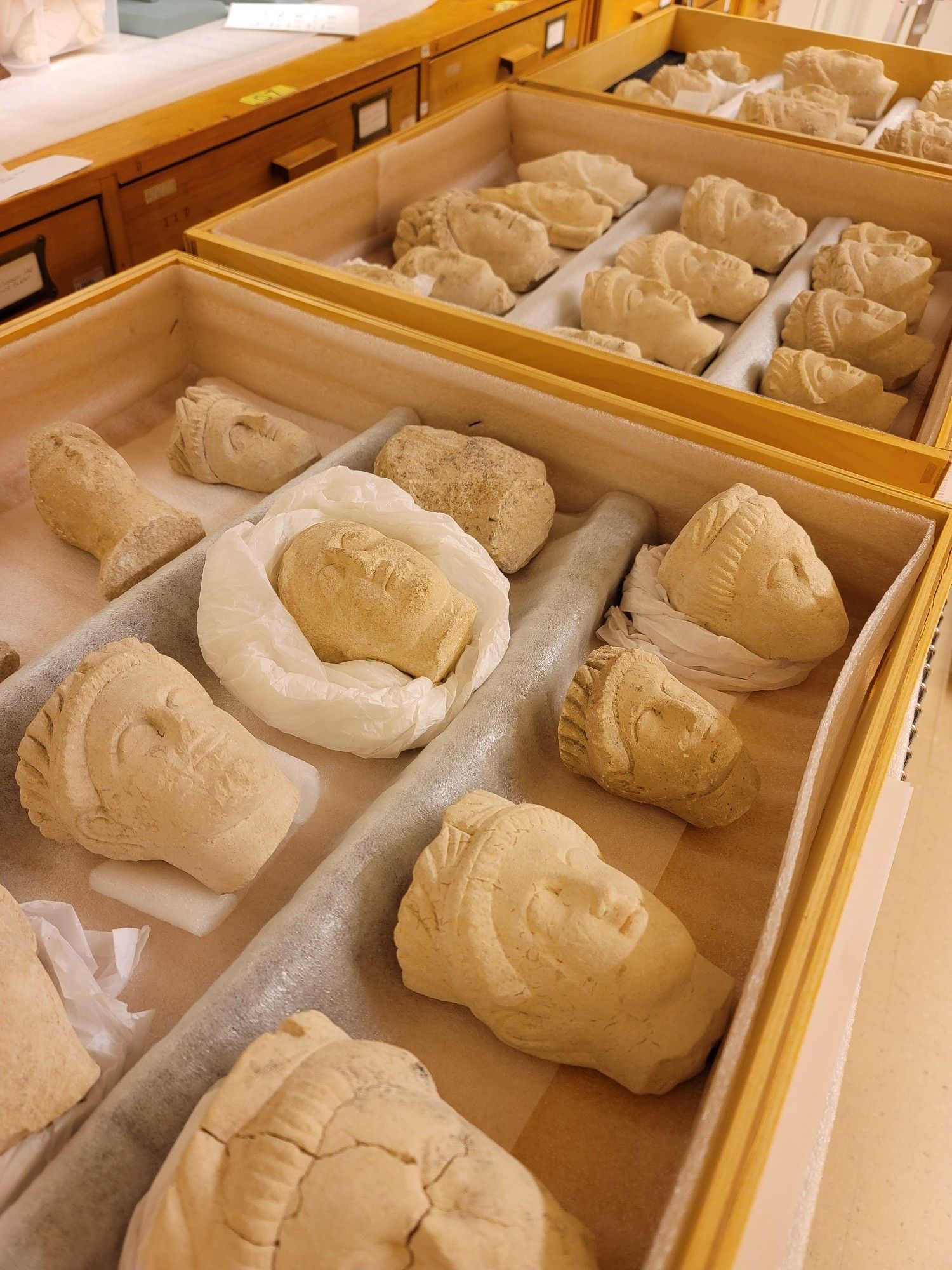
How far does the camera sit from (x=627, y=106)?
3615mm

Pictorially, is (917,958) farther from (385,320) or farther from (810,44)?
(810,44)

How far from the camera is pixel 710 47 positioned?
470 cm

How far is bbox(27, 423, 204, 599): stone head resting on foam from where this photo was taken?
1.91 m

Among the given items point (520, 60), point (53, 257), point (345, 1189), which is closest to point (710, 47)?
point (520, 60)

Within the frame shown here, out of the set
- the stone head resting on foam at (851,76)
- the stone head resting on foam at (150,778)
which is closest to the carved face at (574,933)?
the stone head resting on foam at (150,778)

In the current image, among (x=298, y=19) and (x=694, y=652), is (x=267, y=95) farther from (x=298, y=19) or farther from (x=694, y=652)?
(x=694, y=652)

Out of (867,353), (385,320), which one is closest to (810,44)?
(867,353)

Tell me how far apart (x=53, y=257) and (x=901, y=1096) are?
3080mm

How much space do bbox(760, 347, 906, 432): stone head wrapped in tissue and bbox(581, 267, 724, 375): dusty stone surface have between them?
0.29 metres

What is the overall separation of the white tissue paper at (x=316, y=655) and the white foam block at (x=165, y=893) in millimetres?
196

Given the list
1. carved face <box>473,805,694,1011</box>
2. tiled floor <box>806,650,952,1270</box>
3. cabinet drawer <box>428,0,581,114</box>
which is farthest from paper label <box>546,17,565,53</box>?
carved face <box>473,805,694,1011</box>

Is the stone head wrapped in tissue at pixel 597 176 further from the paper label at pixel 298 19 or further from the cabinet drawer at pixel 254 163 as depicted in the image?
the paper label at pixel 298 19

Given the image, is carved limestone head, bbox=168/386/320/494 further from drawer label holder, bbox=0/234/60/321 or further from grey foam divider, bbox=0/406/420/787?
drawer label holder, bbox=0/234/60/321

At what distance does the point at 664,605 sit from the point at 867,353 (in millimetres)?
1304
